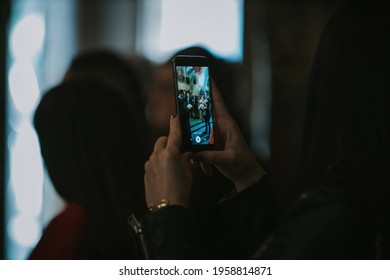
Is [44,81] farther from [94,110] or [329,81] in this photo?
[329,81]

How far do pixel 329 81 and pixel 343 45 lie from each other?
5 cm

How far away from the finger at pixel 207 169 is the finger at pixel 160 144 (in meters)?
0.06

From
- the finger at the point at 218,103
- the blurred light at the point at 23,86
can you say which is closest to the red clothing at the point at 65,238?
the blurred light at the point at 23,86

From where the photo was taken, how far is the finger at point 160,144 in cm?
75

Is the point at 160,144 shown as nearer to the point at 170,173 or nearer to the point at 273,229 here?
the point at 170,173

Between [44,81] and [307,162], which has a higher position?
[44,81]

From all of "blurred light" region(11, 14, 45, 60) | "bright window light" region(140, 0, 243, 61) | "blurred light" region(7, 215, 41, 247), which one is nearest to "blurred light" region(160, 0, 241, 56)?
"bright window light" region(140, 0, 243, 61)

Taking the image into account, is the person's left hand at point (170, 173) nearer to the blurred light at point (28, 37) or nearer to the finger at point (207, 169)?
the finger at point (207, 169)

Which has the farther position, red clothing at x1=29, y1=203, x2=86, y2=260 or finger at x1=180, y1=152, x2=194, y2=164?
red clothing at x1=29, y1=203, x2=86, y2=260

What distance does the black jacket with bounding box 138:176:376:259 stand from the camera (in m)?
0.64

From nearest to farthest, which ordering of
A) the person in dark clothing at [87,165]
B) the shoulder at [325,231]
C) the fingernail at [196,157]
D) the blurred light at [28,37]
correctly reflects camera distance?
1. the shoulder at [325,231]
2. the fingernail at [196,157]
3. the person in dark clothing at [87,165]
4. the blurred light at [28,37]

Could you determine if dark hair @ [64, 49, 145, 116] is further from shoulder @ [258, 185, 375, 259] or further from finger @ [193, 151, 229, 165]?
shoulder @ [258, 185, 375, 259]
